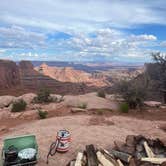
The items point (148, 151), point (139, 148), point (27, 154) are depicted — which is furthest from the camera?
point (139, 148)

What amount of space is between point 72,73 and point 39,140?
80301mm

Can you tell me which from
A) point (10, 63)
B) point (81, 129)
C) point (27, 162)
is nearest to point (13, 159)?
point (27, 162)

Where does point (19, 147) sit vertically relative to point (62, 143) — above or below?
above

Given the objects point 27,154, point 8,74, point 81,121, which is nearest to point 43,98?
point 81,121

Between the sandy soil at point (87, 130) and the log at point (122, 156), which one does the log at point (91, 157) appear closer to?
the log at point (122, 156)

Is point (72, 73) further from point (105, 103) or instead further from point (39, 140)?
point (39, 140)

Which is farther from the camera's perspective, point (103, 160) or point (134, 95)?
point (134, 95)

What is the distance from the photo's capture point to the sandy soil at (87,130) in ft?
24.3

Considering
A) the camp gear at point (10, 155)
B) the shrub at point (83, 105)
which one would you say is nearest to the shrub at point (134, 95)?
the shrub at point (83, 105)

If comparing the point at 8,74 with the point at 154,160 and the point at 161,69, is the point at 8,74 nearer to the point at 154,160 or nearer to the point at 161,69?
the point at 161,69

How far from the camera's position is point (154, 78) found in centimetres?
1805

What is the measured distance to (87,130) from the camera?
935cm

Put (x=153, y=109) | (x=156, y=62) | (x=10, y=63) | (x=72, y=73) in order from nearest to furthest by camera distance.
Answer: (x=153, y=109)
(x=156, y=62)
(x=10, y=63)
(x=72, y=73)

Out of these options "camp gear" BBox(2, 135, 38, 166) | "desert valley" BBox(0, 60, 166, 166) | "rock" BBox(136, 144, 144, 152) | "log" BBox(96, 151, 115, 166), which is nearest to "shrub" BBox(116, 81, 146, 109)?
"desert valley" BBox(0, 60, 166, 166)
